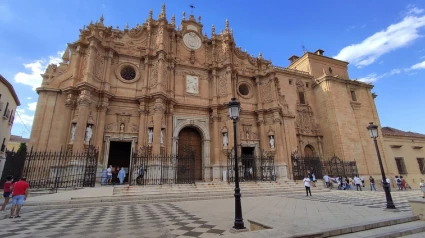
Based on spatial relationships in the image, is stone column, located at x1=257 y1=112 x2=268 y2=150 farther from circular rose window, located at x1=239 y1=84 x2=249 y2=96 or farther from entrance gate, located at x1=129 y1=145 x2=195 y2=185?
entrance gate, located at x1=129 y1=145 x2=195 y2=185

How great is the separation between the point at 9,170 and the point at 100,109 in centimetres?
612

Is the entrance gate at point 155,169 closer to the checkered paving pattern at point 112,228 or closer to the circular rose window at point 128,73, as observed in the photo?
the circular rose window at point 128,73

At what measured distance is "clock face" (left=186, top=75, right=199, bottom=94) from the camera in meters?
19.4

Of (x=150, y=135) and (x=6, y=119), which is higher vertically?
(x=6, y=119)

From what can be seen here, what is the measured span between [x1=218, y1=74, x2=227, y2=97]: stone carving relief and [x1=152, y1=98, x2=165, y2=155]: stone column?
5.74 m

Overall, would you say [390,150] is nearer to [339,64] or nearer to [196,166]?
[339,64]

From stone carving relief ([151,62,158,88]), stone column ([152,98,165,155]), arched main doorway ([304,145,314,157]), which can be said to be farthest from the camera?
Answer: arched main doorway ([304,145,314,157])

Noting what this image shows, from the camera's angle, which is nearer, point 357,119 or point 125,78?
point 125,78

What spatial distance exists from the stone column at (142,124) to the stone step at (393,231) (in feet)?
45.9

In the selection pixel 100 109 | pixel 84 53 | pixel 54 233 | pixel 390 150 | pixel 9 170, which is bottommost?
pixel 54 233

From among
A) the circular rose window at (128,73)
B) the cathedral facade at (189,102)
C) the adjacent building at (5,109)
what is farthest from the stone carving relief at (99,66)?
the adjacent building at (5,109)

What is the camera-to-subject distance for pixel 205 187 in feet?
41.3

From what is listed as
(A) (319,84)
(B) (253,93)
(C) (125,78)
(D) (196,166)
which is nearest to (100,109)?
(C) (125,78)

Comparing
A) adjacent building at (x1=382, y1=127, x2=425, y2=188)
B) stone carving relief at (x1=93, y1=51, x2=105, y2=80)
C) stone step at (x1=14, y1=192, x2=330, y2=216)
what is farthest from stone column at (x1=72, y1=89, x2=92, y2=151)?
adjacent building at (x1=382, y1=127, x2=425, y2=188)
